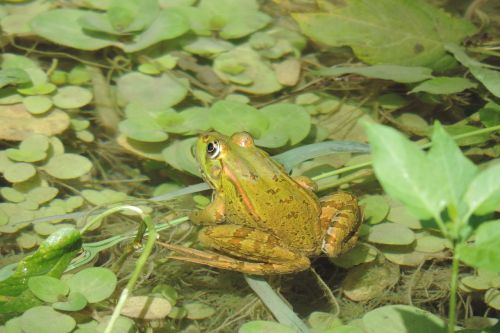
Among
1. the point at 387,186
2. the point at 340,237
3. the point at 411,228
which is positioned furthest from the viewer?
the point at 411,228

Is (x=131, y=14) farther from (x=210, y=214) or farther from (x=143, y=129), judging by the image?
(x=210, y=214)

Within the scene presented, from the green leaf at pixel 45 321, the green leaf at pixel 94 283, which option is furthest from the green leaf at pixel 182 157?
the green leaf at pixel 45 321

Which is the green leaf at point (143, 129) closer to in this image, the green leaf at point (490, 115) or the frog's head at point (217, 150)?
the frog's head at point (217, 150)

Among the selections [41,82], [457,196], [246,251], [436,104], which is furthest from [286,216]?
[41,82]

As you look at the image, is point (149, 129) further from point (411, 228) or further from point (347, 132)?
point (411, 228)

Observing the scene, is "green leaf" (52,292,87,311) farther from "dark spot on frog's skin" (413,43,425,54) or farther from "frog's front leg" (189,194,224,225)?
"dark spot on frog's skin" (413,43,425,54)
